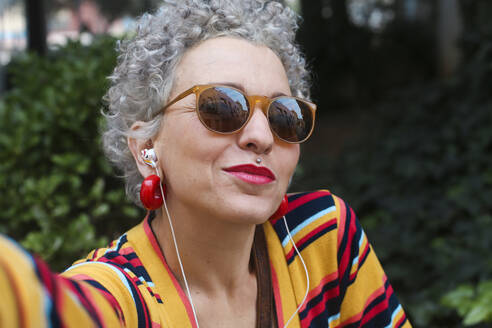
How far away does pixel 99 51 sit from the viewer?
402 cm

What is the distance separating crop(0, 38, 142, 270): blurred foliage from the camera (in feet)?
9.73

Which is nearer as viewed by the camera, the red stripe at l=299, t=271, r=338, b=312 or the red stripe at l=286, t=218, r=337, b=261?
the red stripe at l=299, t=271, r=338, b=312

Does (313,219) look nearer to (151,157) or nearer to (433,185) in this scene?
(151,157)

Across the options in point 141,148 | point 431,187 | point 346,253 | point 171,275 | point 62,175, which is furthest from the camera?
point 431,187

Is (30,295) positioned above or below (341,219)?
above

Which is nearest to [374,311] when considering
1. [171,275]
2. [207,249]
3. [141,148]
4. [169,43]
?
[207,249]

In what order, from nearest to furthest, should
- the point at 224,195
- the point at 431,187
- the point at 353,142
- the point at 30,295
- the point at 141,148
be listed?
the point at 30,295 < the point at 224,195 < the point at 141,148 < the point at 431,187 < the point at 353,142

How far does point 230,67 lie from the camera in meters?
1.64

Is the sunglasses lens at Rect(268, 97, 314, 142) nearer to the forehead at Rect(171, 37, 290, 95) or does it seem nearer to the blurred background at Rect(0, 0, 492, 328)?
the forehead at Rect(171, 37, 290, 95)

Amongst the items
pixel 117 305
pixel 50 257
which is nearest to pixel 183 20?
pixel 117 305

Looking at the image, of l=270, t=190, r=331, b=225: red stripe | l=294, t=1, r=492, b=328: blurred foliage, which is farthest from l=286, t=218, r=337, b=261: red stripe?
l=294, t=1, r=492, b=328: blurred foliage

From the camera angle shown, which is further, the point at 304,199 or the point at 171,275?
the point at 304,199

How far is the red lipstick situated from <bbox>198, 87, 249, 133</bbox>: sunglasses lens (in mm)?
117

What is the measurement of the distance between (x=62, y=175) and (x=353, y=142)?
6.44 m
